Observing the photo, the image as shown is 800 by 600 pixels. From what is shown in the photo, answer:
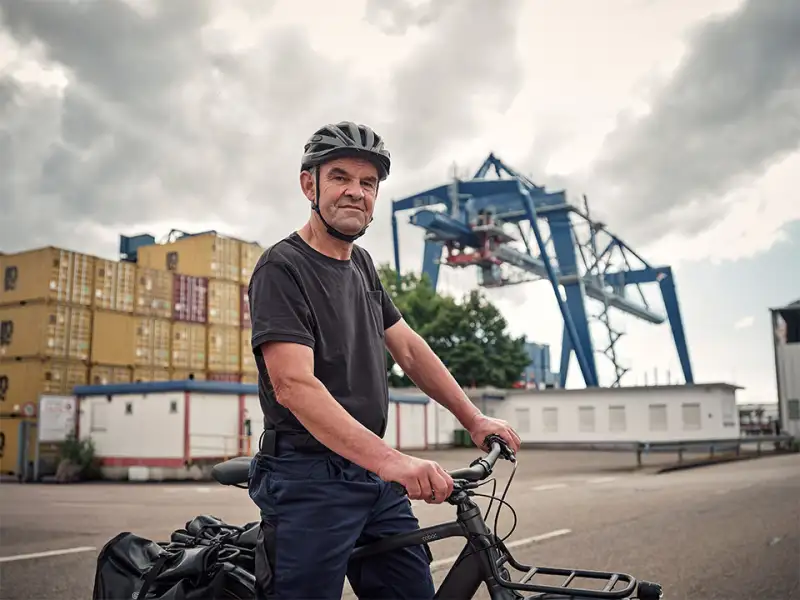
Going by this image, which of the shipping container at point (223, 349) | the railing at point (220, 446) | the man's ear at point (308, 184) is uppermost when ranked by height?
the shipping container at point (223, 349)

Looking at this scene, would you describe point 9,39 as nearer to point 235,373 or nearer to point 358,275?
point 358,275

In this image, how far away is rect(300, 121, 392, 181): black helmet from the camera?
7.23 feet

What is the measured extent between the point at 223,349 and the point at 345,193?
2449 centimetres

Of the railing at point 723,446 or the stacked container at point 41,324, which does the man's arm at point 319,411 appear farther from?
the railing at point 723,446

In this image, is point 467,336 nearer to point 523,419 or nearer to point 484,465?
point 523,419

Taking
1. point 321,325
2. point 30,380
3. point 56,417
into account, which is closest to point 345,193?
point 321,325

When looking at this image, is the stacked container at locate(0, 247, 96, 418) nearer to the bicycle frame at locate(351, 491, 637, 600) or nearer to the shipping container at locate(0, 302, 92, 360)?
the shipping container at locate(0, 302, 92, 360)

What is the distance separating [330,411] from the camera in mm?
1987

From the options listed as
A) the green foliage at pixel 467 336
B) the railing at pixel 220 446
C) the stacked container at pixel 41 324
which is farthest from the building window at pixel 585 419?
the stacked container at pixel 41 324

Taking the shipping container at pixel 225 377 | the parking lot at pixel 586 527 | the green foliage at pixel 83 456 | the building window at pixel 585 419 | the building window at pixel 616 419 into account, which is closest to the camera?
the parking lot at pixel 586 527

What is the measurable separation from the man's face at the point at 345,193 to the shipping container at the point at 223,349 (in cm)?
2420

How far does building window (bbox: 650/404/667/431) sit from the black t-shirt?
35.9m

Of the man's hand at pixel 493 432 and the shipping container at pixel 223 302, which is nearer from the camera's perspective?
the man's hand at pixel 493 432

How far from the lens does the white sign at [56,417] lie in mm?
20344
